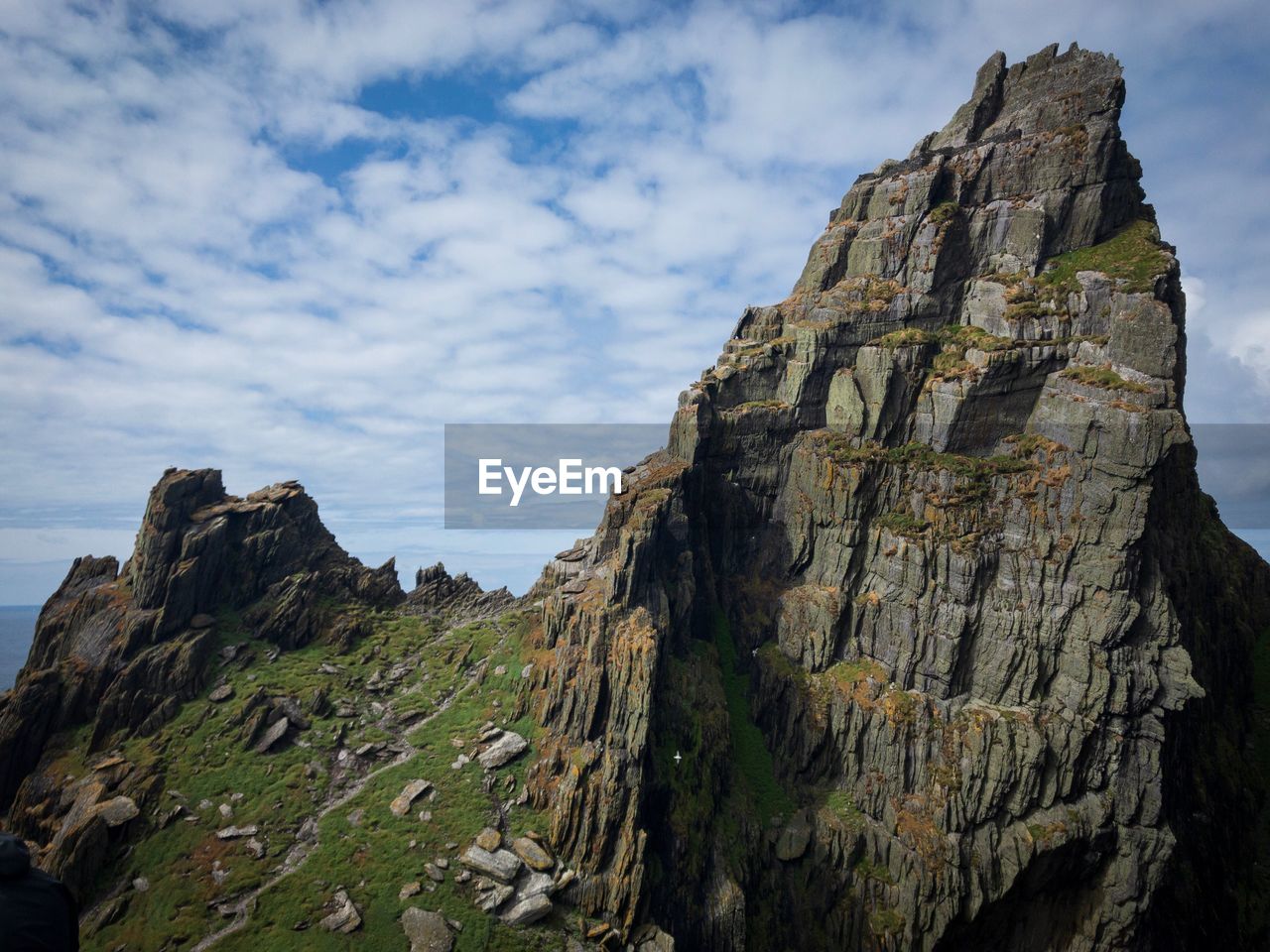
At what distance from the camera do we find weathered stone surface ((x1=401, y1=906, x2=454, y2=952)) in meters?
40.9

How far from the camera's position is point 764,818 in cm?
5559

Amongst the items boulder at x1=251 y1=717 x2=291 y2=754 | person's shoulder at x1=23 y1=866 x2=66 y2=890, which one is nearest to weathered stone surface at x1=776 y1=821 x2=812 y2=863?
boulder at x1=251 y1=717 x2=291 y2=754

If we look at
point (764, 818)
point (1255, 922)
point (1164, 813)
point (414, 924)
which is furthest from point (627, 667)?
point (1255, 922)

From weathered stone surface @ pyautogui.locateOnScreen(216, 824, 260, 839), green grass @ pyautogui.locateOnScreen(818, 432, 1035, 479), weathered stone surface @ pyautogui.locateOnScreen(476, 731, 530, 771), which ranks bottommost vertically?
weathered stone surface @ pyautogui.locateOnScreen(216, 824, 260, 839)

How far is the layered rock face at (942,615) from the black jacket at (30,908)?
43421 mm

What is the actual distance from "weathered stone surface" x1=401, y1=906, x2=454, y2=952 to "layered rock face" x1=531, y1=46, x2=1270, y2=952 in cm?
939

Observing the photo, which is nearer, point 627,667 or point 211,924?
point 211,924

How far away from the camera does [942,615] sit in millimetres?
56000

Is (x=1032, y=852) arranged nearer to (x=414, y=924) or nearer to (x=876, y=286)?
(x=414, y=924)

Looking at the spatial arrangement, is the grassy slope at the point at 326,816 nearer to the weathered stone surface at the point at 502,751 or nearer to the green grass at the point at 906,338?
the weathered stone surface at the point at 502,751

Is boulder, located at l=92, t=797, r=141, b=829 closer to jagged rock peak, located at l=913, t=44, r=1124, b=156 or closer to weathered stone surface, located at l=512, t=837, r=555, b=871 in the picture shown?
weathered stone surface, located at l=512, t=837, r=555, b=871

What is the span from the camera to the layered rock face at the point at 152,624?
4981cm

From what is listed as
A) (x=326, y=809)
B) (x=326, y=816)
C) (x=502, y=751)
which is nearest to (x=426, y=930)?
(x=326, y=816)

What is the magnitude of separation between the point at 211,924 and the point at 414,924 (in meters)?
13.0
